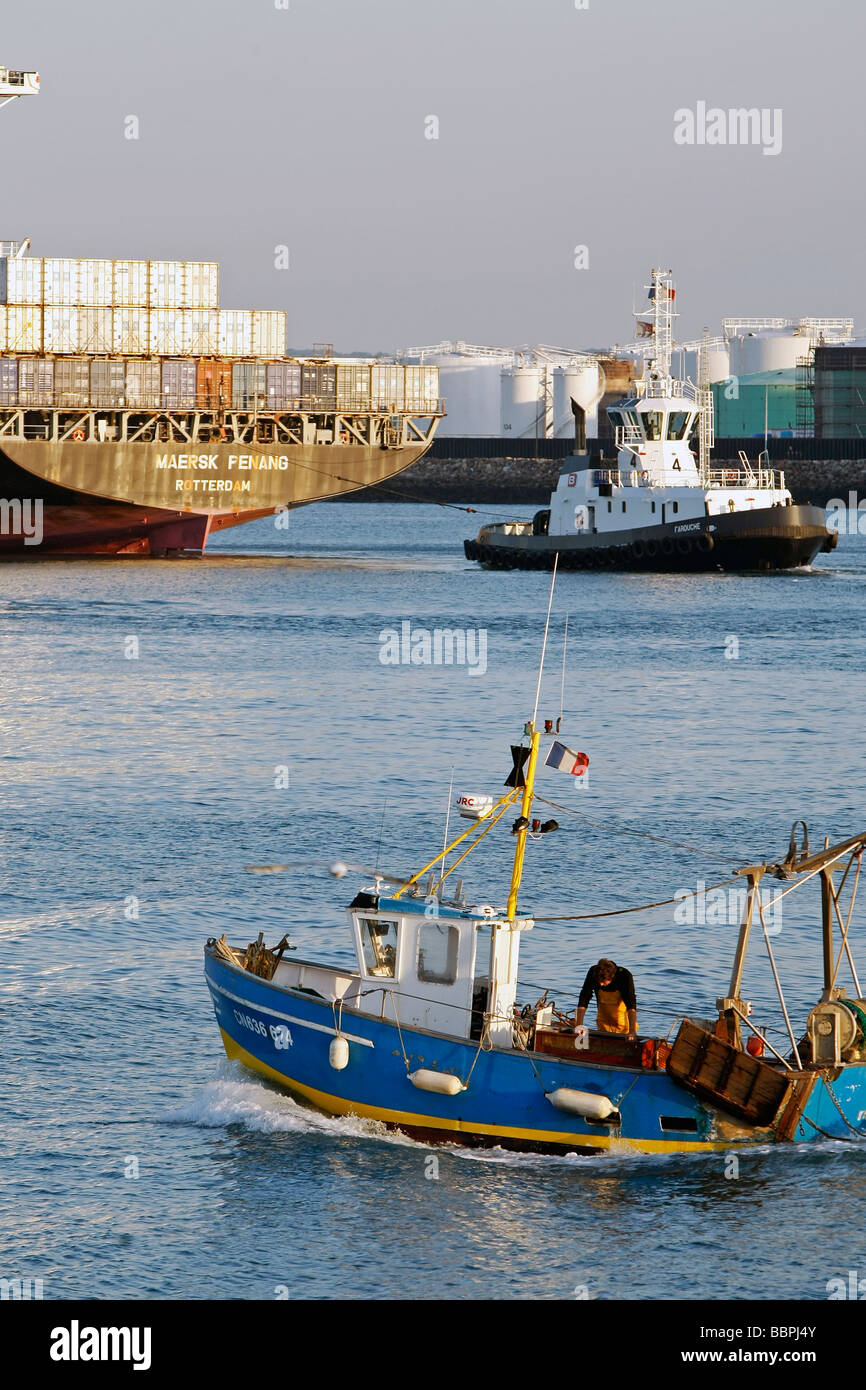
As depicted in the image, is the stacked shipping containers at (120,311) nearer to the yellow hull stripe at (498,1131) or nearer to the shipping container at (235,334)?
the shipping container at (235,334)

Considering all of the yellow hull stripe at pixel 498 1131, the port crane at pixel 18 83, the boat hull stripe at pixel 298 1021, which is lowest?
the yellow hull stripe at pixel 498 1131

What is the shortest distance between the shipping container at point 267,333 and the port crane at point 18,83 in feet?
54.0

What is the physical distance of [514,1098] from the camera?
767 inches

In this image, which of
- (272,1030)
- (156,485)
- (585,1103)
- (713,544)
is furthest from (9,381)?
(585,1103)

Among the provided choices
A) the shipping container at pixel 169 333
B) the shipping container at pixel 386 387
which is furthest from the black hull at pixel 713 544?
the shipping container at pixel 169 333

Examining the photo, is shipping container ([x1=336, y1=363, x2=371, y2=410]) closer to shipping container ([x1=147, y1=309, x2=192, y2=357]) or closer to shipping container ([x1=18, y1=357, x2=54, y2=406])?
shipping container ([x1=147, y1=309, x2=192, y2=357])

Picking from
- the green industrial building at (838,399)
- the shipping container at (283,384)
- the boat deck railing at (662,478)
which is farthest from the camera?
the green industrial building at (838,399)

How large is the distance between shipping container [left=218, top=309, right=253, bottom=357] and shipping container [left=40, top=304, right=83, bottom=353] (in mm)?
7818

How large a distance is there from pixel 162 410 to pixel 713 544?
31349 mm

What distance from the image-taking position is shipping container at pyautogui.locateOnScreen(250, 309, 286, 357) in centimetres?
9731

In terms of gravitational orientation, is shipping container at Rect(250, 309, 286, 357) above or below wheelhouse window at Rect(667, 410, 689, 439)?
above

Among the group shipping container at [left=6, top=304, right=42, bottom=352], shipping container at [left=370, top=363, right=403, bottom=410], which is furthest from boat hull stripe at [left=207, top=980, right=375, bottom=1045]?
shipping container at [left=370, top=363, right=403, bottom=410]

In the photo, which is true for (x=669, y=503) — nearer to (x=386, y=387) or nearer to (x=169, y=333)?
(x=386, y=387)

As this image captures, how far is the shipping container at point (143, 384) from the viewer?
95125 millimetres
